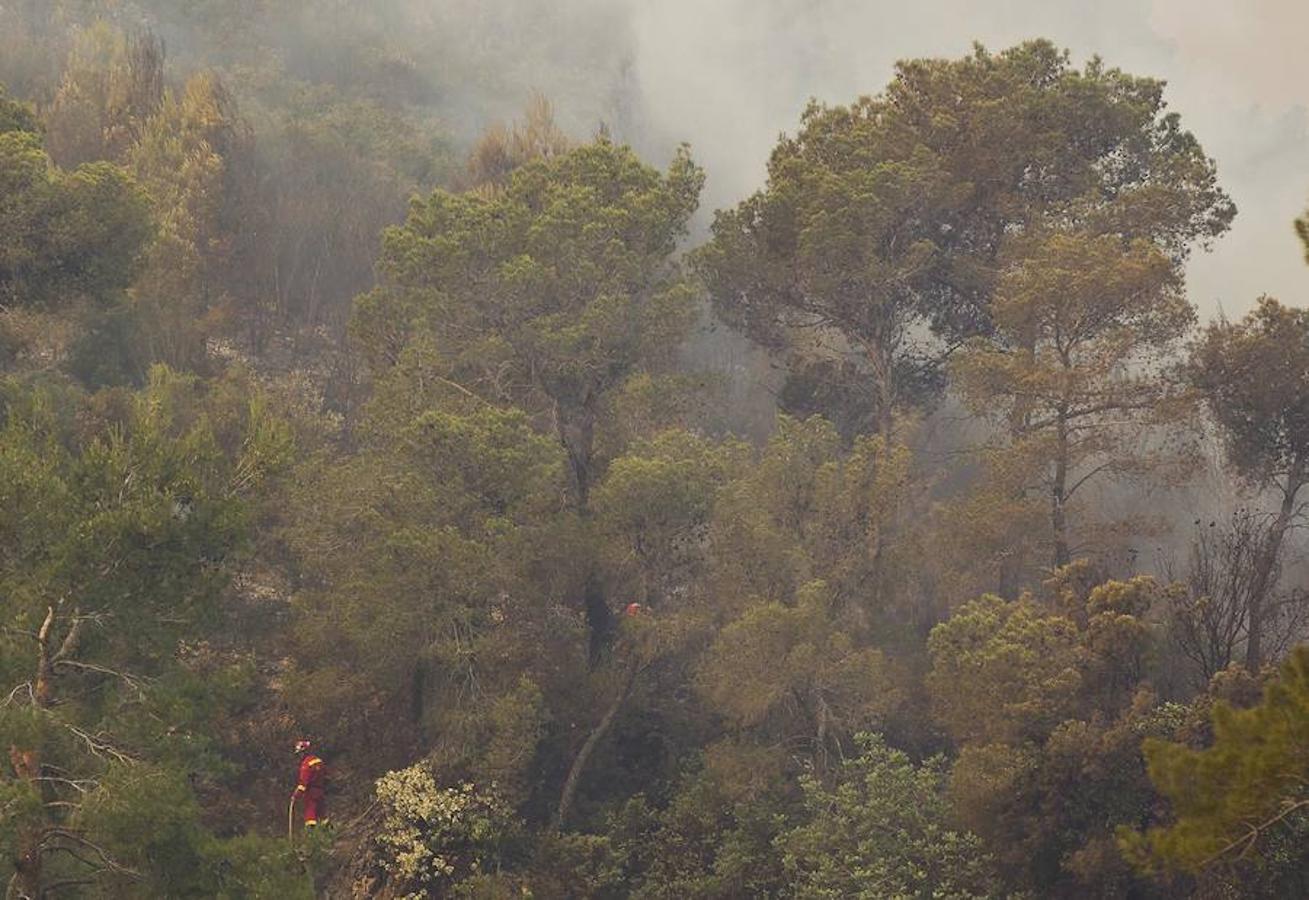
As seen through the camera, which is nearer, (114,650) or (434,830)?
(114,650)

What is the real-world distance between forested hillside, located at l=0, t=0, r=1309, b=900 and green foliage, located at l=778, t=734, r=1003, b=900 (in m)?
0.08

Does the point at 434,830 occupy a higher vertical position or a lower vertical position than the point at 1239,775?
lower

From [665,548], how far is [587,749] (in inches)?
154

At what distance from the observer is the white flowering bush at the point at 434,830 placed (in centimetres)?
1670

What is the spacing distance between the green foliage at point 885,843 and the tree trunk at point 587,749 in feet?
14.0

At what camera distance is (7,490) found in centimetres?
1141

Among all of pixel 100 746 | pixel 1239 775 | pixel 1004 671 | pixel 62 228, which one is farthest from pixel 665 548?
pixel 1239 775

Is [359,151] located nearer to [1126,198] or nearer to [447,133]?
[447,133]

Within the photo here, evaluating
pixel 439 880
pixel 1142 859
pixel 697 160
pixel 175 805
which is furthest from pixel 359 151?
pixel 1142 859

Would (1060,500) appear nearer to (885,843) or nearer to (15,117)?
(885,843)

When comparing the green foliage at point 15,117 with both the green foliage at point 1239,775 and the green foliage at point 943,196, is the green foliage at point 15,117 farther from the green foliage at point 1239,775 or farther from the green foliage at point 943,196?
the green foliage at point 1239,775

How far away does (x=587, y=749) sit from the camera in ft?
64.7

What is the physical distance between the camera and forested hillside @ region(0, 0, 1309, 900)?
39.3ft

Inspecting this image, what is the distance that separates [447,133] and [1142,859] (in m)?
50.6
